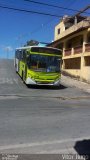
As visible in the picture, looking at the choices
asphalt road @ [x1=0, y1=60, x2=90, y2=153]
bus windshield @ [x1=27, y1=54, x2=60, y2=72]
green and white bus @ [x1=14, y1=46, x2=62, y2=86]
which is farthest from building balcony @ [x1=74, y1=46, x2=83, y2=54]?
asphalt road @ [x1=0, y1=60, x2=90, y2=153]

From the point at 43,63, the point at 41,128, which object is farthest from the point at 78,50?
the point at 41,128

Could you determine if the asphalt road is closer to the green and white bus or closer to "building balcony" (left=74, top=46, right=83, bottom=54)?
the green and white bus

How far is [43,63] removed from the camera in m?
25.2

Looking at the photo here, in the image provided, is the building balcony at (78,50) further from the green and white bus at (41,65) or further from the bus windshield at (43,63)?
the bus windshield at (43,63)

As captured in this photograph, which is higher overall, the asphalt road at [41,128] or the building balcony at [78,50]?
the building balcony at [78,50]

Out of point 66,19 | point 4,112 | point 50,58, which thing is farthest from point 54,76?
point 66,19

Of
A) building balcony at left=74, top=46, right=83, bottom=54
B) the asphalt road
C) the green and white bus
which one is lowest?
the asphalt road

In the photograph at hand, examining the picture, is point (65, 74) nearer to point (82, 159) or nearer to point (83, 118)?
point (83, 118)

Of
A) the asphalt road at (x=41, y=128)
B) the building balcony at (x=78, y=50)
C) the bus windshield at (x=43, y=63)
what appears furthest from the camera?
the building balcony at (x=78, y=50)

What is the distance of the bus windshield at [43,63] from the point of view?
985 inches

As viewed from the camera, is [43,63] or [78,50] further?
[78,50]

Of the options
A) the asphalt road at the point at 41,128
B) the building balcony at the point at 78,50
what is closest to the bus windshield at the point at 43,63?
the asphalt road at the point at 41,128

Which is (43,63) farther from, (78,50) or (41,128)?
(41,128)

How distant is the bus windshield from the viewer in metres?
25.0
